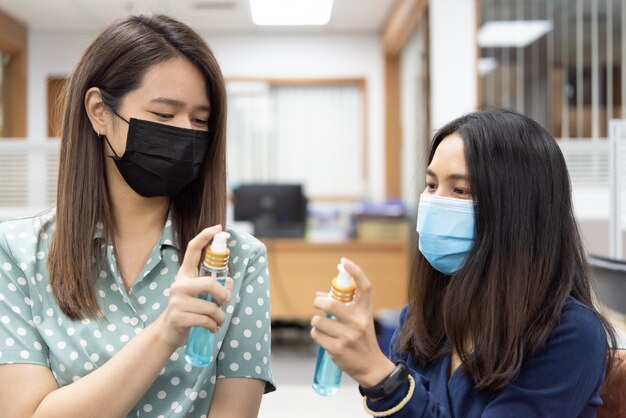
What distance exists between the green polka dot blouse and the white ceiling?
4.83 metres

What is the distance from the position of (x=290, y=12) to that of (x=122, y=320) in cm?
509

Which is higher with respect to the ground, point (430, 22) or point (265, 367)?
point (430, 22)

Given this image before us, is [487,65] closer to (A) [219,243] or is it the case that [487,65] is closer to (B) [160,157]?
(B) [160,157]

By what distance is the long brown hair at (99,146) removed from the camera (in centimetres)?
111

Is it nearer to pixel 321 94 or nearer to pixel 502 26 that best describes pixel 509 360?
pixel 502 26

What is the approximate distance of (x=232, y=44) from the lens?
7168 millimetres

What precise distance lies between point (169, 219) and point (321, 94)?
6306 millimetres

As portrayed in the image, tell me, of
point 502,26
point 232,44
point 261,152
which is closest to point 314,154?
point 261,152

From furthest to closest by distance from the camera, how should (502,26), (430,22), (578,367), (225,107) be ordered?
(502,26), (430,22), (225,107), (578,367)

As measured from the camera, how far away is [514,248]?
1.04 m

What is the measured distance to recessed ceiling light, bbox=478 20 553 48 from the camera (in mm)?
5605

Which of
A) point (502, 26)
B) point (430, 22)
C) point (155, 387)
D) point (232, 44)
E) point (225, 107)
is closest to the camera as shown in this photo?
point (155, 387)

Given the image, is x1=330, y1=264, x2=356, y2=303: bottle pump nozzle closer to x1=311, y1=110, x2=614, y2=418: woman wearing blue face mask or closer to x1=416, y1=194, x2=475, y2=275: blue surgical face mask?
x1=311, y1=110, x2=614, y2=418: woman wearing blue face mask

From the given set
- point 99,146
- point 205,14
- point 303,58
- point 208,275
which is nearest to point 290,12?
point 205,14
